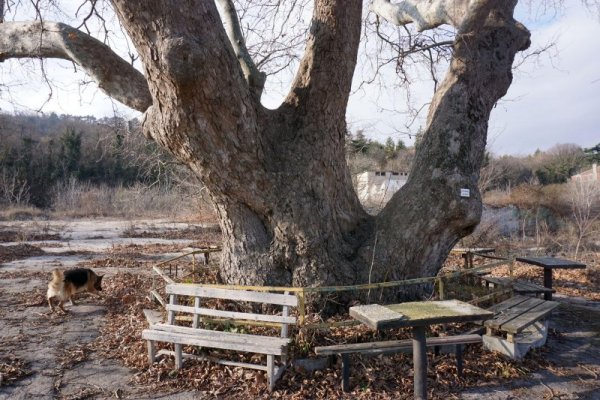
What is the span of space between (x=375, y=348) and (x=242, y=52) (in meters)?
5.32

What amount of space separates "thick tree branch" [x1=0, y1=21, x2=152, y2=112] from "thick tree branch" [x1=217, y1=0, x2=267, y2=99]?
1.66 metres

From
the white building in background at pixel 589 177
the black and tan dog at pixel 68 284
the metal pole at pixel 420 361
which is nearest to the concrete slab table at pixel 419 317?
the metal pole at pixel 420 361

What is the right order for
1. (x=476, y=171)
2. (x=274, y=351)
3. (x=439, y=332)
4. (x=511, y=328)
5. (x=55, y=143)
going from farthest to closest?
(x=55, y=143), (x=476, y=171), (x=439, y=332), (x=511, y=328), (x=274, y=351)

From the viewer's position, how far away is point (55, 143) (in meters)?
51.3

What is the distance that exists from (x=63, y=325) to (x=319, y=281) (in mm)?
4233

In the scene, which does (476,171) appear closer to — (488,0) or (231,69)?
(488,0)

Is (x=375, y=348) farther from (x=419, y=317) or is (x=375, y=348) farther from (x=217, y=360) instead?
(x=217, y=360)

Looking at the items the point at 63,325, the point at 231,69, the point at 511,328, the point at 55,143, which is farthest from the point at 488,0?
the point at 55,143

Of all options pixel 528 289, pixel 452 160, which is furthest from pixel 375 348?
pixel 528 289

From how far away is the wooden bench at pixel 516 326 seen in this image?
5180mm

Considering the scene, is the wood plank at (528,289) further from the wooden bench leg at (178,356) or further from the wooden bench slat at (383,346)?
the wooden bench leg at (178,356)

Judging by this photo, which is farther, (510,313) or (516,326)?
(510,313)

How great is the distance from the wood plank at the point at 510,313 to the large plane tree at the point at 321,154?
1131mm

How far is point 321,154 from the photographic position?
6.18 metres
